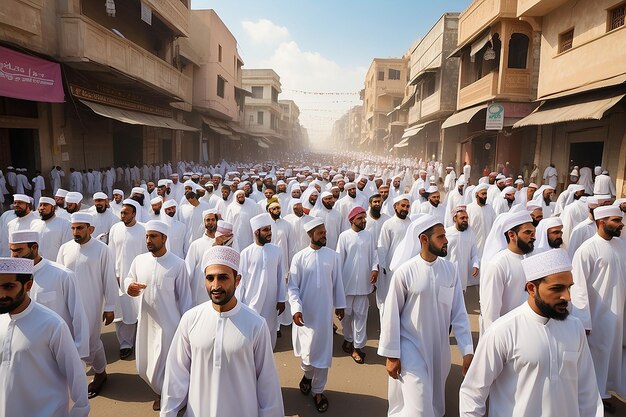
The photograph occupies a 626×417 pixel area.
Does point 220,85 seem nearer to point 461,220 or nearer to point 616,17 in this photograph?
point 616,17

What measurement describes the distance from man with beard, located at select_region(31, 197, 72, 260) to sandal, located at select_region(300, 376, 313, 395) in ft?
11.9

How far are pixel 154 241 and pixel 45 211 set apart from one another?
2.56 m

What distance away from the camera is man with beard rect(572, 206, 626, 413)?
3768 millimetres

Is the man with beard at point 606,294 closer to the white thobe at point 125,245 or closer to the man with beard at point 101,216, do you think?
the white thobe at point 125,245

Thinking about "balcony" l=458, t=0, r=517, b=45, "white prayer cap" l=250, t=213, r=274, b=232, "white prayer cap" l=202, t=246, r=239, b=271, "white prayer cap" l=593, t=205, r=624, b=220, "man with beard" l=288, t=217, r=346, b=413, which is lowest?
"man with beard" l=288, t=217, r=346, b=413

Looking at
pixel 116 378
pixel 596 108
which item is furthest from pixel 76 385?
pixel 596 108

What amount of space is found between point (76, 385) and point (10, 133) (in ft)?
39.9

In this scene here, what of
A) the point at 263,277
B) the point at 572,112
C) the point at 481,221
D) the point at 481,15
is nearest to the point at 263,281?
the point at 263,277

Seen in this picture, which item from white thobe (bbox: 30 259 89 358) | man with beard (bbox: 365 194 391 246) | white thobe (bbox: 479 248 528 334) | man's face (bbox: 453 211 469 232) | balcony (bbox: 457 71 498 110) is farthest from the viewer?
balcony (bbox: 457 71 498 110)

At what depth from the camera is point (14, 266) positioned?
230 cm

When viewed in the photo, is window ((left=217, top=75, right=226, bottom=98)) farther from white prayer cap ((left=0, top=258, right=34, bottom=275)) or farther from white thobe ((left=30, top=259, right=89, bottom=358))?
white prayer cap ((left=0, top=258, right=34, bottom=275))

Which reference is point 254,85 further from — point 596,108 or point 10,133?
point 596,108

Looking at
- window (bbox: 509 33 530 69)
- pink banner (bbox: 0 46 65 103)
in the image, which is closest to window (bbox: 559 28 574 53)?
window (bbox: 509 33 530 69)

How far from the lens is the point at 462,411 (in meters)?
2.42
